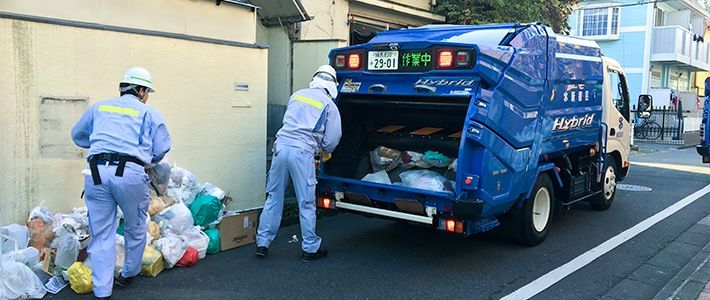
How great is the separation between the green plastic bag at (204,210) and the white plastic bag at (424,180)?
5.92 feet

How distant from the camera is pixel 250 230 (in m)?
5.80

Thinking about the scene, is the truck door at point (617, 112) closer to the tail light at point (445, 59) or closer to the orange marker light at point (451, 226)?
the tail light at point (445, 59)

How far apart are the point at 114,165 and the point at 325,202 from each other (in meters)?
2.15

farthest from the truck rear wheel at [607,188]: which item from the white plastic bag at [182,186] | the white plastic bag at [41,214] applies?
the white plastic bag at [41,214]

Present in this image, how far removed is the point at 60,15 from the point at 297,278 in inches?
141

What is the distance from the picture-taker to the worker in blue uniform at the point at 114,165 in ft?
13.3

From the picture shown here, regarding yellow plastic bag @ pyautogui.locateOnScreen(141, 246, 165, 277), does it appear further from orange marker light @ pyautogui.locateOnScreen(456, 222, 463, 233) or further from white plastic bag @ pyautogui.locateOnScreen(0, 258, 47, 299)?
orange marker light @ pyautogui.locateOnScreen(456, 222, 463, 233)

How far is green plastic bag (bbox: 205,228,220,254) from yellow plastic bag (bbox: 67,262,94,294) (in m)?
1.21

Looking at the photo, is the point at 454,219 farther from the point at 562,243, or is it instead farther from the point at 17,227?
the point at 17,227

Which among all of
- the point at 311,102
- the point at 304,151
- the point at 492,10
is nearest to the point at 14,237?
the point at 304,151

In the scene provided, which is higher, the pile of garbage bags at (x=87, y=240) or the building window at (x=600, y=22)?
the building window at (x=600, y=22)

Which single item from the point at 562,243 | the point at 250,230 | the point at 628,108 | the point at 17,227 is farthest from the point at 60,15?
the point at 628,108

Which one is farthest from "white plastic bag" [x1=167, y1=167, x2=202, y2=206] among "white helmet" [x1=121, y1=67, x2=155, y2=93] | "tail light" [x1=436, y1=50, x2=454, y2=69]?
"tail light" [x1=436, y1=50, x2=454, y2=69]

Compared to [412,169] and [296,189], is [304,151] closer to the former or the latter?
[296,189]
